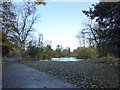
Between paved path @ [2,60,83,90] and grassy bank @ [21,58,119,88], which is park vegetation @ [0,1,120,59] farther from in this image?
paved path @ [2,60,83,90]

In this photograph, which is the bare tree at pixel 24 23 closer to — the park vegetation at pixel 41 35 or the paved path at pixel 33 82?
the park vegetation at pixel 41 35

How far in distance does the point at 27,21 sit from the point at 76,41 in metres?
18.1

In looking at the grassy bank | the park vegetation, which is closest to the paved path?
the grassy bank

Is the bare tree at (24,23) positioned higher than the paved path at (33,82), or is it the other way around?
the bare tree at (24,23)

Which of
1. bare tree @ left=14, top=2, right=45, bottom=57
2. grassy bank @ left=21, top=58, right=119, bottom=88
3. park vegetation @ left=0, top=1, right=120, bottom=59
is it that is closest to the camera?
grassy bank @ left=21, top=58, right=119, bottom=88

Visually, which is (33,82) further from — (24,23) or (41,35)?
(41,35)

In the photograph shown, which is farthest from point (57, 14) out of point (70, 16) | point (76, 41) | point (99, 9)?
point (76, 41)

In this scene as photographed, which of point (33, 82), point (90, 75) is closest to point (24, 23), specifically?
point (33, 82)

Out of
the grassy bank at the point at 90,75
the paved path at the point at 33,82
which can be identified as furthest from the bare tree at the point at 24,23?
the paved path at the point at 33,82

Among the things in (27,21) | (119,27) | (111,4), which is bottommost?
(119,27)

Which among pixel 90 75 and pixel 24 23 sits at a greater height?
pixel 24 23

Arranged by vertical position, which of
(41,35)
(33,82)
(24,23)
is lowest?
(33,82)

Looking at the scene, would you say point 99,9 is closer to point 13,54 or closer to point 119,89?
point 119,89

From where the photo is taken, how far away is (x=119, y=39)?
539 centimetres
